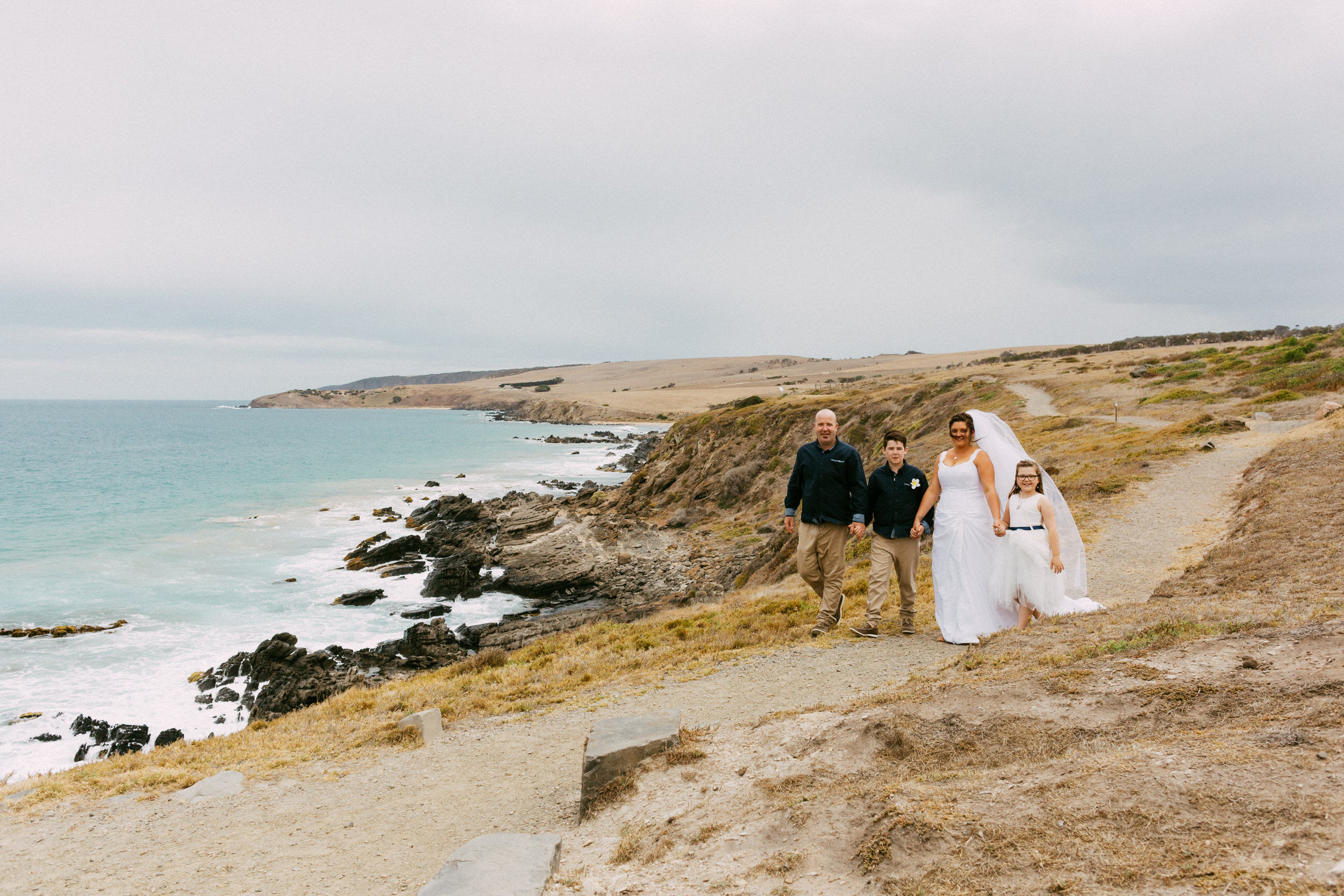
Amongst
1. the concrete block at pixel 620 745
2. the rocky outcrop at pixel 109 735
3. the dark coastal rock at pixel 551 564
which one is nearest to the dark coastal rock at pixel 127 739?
the rocky outcrop at pixel 109 735

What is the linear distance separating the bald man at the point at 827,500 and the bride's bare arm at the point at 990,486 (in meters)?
1.49

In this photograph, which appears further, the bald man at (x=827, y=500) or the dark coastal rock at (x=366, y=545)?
the dark coastal rock at (x=366, y=545)

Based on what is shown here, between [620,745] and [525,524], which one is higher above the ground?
[620,745]

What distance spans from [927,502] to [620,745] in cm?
520

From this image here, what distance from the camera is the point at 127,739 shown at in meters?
15.9

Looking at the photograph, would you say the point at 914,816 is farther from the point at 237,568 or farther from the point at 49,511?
the point at 49,511

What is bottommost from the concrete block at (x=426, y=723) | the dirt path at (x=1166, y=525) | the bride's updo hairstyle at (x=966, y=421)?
the concrete block at (x=426, y=723)

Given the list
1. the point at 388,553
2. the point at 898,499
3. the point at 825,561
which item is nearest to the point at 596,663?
the point at 825,561

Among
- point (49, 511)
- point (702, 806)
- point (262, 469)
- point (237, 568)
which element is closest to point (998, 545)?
point (702, 806)

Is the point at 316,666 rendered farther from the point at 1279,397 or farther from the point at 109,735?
the point at 1279,397

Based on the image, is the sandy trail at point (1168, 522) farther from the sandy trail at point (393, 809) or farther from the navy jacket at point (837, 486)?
the navy jacket at point (837, 486)

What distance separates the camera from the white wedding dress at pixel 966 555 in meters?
8.80

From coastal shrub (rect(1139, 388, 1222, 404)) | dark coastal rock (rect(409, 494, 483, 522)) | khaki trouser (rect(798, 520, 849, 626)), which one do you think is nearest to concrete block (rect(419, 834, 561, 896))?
khaki trouser (rect(798, 520, 849, 626))

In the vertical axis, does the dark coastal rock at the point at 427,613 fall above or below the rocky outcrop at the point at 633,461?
below
